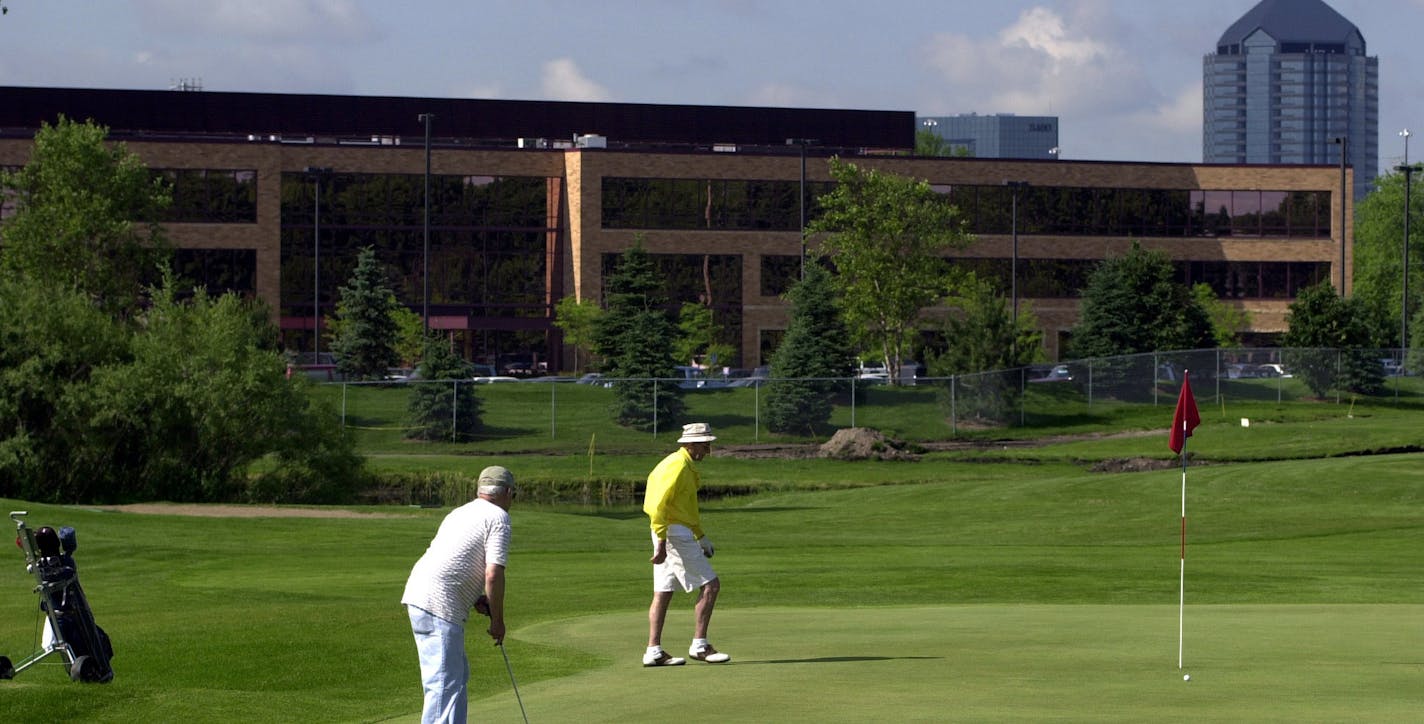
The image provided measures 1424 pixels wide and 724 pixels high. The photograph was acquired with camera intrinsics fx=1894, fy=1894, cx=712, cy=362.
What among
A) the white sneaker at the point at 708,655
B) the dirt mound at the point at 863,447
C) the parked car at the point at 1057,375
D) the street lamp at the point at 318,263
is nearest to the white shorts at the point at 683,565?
the white sneaker at the point at 708,655

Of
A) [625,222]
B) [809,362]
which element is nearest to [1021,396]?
[809,362]

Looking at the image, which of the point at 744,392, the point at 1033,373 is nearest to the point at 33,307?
the point at 744,392

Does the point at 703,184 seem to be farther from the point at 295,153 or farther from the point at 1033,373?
the point at 1033,373

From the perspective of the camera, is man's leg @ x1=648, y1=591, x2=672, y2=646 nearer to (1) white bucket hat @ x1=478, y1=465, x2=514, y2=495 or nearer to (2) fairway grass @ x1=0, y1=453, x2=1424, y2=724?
(2) fairway grass @ x1=0, y1=453, x2=1424, y2=724

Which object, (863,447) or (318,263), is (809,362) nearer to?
(863,447)

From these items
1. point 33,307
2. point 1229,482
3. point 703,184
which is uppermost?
point 703,184

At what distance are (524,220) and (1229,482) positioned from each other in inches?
2422

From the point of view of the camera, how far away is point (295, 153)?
318ft

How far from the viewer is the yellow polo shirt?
15.3 metres

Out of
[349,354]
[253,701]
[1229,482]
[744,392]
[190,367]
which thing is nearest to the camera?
[253,701]

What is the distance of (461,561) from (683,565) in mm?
4445

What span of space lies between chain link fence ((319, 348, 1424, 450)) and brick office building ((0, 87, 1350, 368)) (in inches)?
1111

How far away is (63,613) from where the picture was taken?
14.9 meters

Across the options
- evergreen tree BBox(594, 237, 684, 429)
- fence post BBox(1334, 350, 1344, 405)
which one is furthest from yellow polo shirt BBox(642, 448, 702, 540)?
fence post BBox(1334, 350, 1344, 405)
